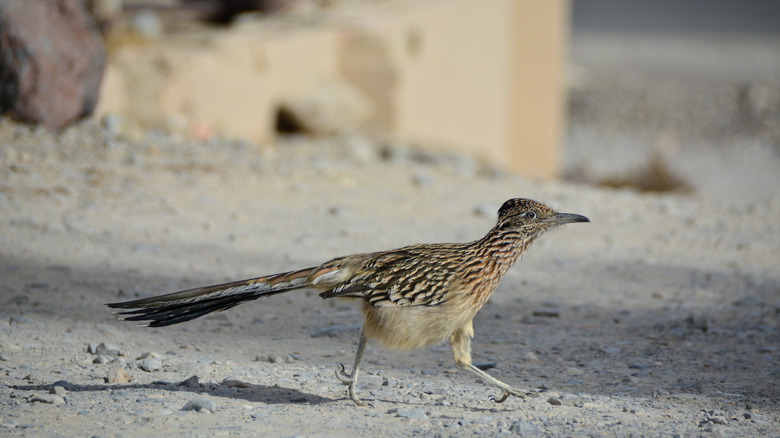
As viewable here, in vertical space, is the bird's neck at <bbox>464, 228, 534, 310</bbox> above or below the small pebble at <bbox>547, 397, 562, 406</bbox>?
Result: above

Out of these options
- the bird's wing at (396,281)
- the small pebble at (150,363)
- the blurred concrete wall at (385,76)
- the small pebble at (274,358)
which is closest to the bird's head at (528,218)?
the bird's wing at (396,281)

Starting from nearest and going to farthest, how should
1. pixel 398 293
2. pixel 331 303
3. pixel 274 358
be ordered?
1. pixel 398 293
2. pixel 274 358
3. pixel 331 303

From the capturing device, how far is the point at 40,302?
514 centimetres

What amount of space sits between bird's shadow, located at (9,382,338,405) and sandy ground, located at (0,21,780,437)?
14 millimetres

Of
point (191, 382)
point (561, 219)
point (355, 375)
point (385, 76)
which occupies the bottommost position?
point (191, 382)

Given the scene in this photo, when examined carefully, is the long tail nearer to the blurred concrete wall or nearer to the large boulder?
the large boulder

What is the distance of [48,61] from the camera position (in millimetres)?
8195

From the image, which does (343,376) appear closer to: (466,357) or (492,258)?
(466,357)

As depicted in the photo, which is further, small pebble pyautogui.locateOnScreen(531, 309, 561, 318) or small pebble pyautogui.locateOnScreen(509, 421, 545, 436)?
small pebble pyautogui.locateOnScreen(531, 309, 561, 318)

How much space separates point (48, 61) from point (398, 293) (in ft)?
18.3

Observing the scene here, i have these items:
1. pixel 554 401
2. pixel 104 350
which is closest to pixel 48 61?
pixel 104 350

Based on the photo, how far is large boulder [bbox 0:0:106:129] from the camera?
8.05 meters

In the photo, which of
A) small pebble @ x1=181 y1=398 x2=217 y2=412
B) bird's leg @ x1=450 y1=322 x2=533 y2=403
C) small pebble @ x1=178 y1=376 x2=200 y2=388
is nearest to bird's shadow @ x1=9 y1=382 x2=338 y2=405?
small pebble @ x1=178 y1=376 x2=200 y2=388

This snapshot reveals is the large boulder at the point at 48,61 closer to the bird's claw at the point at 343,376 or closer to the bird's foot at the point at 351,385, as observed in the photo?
the bird's claw at the point at 343,376
